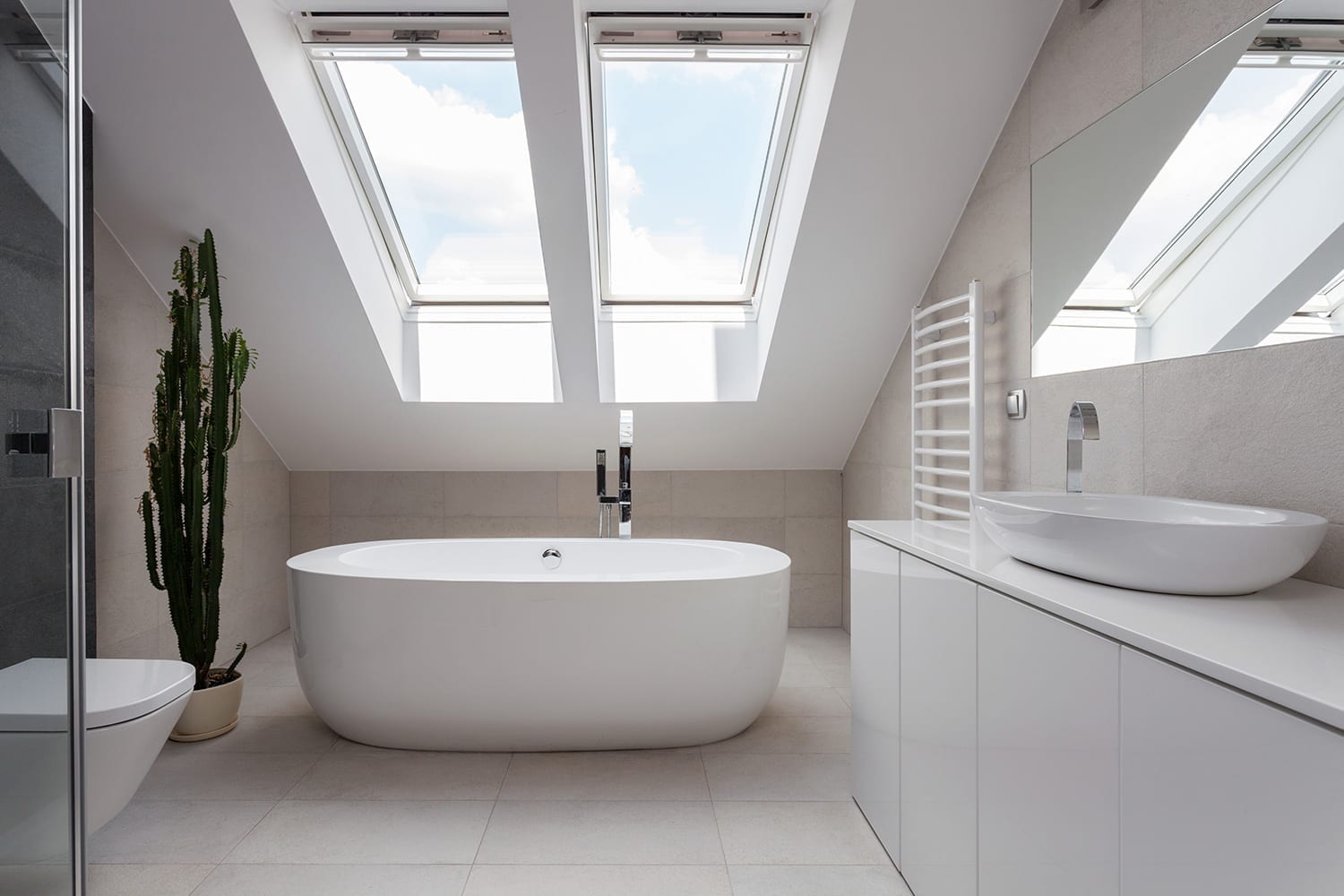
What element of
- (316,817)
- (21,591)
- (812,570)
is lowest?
(316,817)

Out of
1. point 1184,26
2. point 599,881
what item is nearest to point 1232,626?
point 1184,26

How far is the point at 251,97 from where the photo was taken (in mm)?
2584

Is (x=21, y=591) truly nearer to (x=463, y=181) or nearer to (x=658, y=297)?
(x=463, y=181)

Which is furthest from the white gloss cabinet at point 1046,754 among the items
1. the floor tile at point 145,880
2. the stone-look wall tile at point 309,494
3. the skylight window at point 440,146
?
the stone-look wall tile at point 309,494

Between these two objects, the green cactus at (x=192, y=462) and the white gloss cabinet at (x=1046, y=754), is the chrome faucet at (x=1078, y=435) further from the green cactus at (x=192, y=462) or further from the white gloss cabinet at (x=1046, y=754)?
the green cactus at (x=192, y=462)

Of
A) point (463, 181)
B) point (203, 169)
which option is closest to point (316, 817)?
point (203, 169)

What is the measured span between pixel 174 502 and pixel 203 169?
4.13 ft

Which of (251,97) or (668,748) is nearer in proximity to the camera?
(251,97)

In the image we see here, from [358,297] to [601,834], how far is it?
7.99 ft

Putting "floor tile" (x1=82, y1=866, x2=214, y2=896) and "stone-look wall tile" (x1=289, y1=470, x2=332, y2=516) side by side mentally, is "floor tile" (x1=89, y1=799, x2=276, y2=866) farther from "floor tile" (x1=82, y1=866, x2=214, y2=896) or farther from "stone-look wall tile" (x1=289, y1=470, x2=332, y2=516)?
"stone-look wall tile" (x1=289, y1=470, x2=332, y2=516)

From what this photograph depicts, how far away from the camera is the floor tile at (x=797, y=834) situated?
80.7 inches

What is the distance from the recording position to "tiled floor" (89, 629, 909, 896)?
1.95m

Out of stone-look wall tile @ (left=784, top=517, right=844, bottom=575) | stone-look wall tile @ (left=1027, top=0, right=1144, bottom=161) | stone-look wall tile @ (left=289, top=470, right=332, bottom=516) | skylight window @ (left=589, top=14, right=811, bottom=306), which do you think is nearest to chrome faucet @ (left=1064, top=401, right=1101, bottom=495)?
stone-look wall tile @ (left=1027, top=0, right=1144, bottom=161)

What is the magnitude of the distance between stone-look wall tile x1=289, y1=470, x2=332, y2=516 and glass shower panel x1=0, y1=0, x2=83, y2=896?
3.31m
